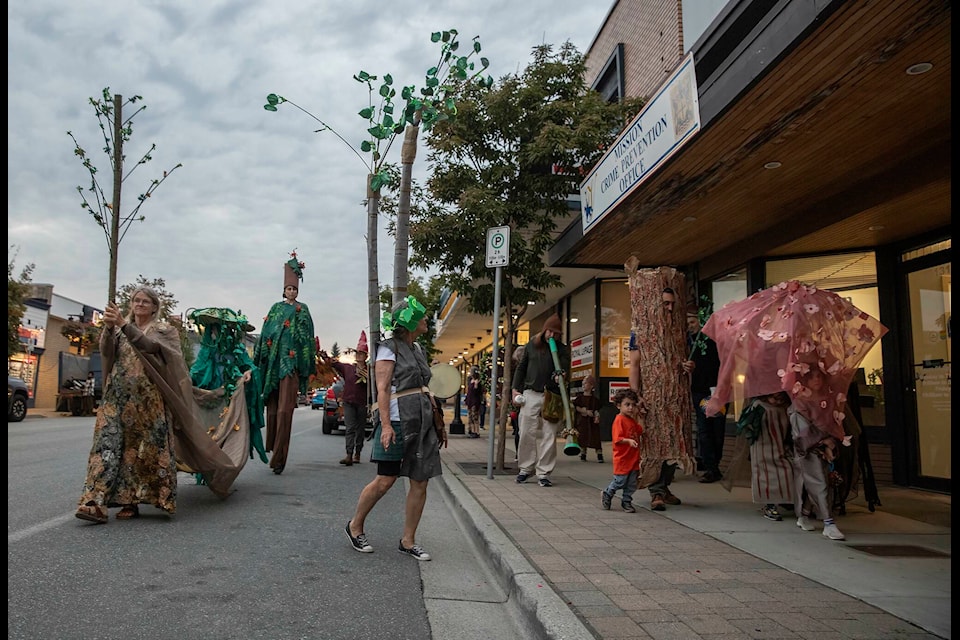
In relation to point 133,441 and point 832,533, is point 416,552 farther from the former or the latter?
point 832,533

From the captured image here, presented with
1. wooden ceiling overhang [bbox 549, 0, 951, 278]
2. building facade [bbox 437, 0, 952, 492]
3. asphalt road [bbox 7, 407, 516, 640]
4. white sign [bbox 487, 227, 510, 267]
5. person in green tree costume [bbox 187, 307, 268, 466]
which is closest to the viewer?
asphalt road [bbox 7, 407, 516, 640]

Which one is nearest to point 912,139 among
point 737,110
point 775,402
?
point 737,110

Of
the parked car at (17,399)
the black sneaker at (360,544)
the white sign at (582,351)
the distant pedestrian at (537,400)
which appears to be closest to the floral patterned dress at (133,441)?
the black sneaker at (360,544)

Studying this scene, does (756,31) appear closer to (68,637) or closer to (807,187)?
(807,187)

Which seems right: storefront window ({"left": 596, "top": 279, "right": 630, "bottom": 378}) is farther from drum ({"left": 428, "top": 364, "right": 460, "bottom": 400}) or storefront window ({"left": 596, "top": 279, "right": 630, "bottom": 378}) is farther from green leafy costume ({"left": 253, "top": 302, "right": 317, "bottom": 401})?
drum ({"left": 428, "top": 364, "right": 460, "bottom": 400})

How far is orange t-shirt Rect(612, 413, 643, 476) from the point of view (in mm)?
6320

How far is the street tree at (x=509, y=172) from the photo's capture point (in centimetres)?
985

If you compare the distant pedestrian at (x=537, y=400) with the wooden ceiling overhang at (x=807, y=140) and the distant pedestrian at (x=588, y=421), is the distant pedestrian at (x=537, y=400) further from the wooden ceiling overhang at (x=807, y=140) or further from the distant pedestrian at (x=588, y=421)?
the distant pedestrian at (x=588, y=421)

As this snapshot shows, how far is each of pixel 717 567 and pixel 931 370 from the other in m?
4.60

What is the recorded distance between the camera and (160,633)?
3188mm

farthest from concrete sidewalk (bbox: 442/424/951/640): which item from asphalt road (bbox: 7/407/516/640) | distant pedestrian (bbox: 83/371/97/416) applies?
distant pedestrian (bbox: 83/371/97/416)

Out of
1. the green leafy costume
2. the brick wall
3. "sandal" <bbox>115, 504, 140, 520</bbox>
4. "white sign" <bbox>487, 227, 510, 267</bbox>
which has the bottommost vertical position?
"sandal" <bbox>115, 504, 140, 520</bbox>

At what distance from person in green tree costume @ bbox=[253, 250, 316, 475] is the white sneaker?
5406 millimetres

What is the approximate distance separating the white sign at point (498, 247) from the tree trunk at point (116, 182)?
401 centimetres
